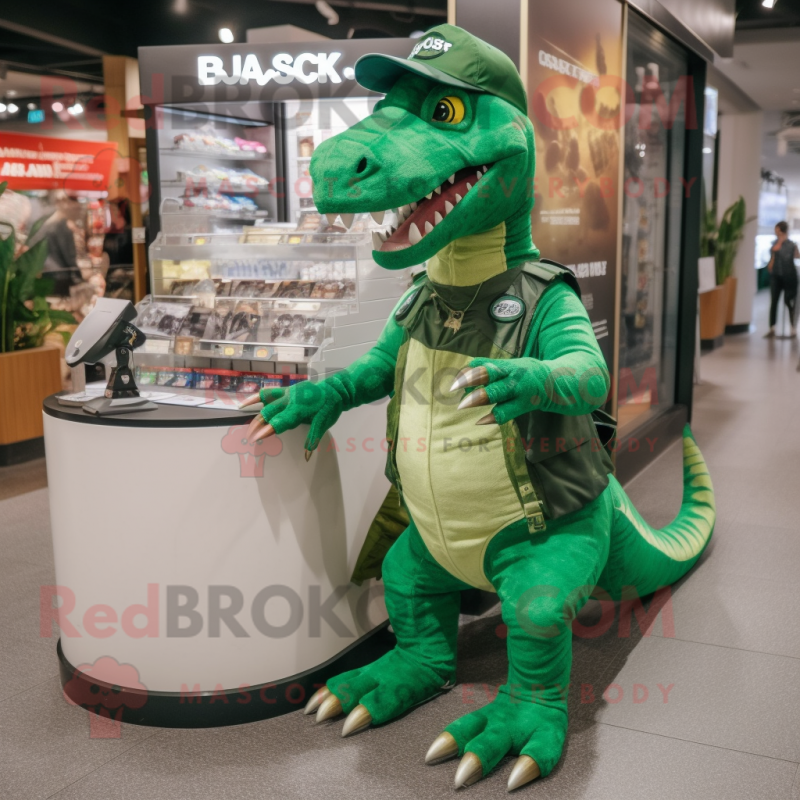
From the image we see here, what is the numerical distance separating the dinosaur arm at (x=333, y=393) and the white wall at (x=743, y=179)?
1051cm

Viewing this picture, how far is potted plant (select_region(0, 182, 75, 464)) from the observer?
4953 millimetres

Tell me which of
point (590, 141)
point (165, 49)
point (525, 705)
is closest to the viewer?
point (525, 705)

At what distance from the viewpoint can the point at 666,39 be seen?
4.78 m

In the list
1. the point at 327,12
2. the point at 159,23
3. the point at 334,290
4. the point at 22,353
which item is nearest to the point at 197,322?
the point at 334,290

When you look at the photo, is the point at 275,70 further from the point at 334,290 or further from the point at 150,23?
the point at 150,23

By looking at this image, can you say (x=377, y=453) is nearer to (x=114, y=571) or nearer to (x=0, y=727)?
(x=114, y=571)

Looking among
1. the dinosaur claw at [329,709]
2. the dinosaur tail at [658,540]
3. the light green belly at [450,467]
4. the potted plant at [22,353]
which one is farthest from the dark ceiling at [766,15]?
the dinosaur claw at [329,709]

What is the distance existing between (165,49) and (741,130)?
1029cm

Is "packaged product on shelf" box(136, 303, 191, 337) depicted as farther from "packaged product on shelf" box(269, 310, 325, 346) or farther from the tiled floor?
the tiled floor

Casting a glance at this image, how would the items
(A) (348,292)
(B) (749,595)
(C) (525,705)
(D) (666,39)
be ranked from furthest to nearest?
(D) (666,39) → (B) (749,595) → (A) (348,292) → (C) (525,705)

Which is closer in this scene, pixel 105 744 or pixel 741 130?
pixel 105 744

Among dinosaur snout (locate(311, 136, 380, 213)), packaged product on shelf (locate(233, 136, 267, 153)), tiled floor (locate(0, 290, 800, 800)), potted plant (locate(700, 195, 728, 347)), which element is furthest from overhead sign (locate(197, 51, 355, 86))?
potted plant (locate(700, 195, 728, 347))

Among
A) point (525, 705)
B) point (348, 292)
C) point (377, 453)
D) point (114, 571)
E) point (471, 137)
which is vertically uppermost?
point (471, 137)

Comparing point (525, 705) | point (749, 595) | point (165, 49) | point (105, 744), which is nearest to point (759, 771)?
point (525, 705)
